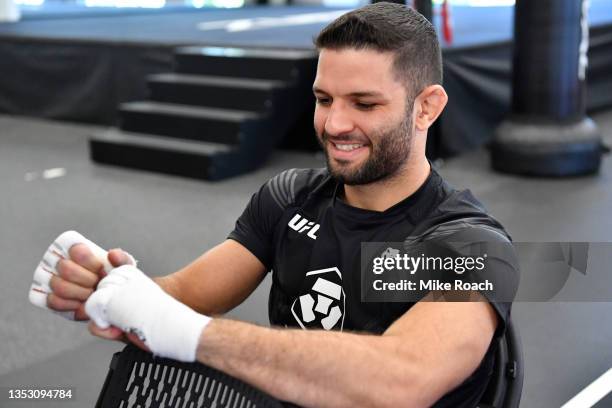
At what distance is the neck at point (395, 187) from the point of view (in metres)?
1.40

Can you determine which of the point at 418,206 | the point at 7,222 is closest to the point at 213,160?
the point at 7,222

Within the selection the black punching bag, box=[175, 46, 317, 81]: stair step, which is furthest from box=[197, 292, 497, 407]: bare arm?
box=[175, 46, 317, 81]: stair step

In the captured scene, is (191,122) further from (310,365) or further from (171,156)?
(310,365)

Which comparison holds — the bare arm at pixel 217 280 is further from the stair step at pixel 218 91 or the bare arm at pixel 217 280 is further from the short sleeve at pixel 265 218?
the stair step at pixel 218 91

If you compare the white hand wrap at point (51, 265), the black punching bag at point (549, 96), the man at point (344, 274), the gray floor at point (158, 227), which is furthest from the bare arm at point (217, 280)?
the black punching bag at point (549, 96)

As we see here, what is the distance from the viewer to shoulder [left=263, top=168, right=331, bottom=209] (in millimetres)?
1519

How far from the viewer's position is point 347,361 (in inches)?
44.1

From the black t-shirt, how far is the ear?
9cm

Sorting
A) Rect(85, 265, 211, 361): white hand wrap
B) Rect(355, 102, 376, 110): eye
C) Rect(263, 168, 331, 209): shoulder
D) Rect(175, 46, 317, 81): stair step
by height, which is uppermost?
Rect(355, 102, 376, 110): eye

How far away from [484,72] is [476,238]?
14.2 feet

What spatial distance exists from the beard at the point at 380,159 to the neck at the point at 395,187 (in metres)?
0.02

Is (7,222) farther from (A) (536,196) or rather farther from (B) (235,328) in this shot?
(B) (235,328)

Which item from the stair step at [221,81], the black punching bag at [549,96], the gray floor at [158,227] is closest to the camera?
the gray floor at [158,227]

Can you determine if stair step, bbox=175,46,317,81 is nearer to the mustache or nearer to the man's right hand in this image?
the mustache
